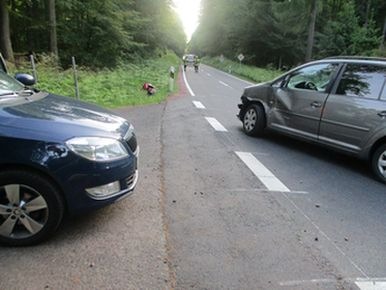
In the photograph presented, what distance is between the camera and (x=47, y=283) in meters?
2.59

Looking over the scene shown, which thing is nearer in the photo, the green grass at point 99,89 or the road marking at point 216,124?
the road marking at point 216,124

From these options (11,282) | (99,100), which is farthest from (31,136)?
(99,100)

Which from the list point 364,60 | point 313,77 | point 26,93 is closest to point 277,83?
point 313,77

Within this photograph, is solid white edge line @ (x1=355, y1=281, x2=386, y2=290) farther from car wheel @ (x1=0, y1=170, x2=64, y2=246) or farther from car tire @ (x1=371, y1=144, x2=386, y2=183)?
car tire @ (x1=371, y1=144, x2=386, y2=183)

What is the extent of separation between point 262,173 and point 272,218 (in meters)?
1.53

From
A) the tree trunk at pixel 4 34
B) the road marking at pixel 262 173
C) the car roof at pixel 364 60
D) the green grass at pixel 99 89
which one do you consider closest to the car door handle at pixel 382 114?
the car roof at pixel 364 60

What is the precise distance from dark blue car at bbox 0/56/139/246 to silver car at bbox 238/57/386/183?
404cm

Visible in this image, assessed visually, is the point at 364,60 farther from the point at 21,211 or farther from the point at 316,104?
the point at 21,211

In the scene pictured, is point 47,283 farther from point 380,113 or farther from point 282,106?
point 282,106

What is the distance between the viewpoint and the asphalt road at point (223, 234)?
2.77 meters

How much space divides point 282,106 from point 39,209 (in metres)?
5.26

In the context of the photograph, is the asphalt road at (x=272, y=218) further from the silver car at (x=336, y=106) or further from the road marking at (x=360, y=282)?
the silver car at (x=336, y=106)

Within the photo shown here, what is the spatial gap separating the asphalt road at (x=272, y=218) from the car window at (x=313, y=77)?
1.30 m

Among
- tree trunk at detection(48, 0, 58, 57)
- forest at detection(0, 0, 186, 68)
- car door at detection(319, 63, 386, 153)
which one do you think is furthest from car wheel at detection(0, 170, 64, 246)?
forest at detection(0, 0, 186, 68)
